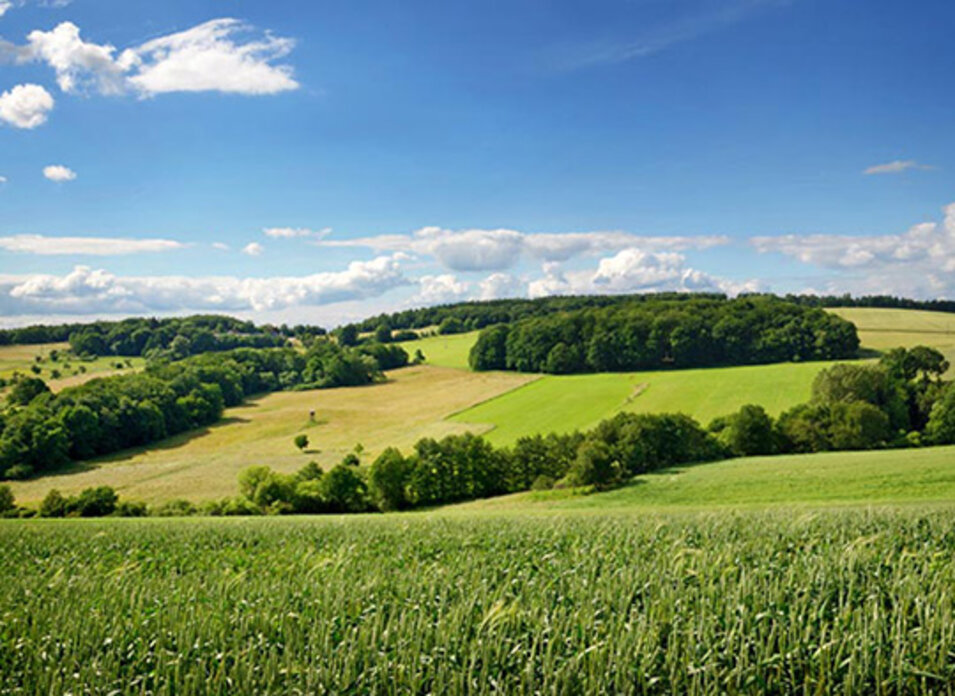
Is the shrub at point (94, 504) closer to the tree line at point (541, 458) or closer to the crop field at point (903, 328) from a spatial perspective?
the tree line at point (541, 458)

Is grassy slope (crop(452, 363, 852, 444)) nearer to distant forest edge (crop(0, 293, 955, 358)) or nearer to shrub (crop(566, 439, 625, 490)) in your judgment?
shrub (crop(566, 439, 625, 490))

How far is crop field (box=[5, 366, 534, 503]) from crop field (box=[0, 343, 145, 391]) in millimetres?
35062

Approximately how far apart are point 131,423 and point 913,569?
98475mm

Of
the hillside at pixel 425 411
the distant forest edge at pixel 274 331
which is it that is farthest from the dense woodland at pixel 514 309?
the hillside at pixel 425 411

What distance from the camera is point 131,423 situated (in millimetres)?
85312

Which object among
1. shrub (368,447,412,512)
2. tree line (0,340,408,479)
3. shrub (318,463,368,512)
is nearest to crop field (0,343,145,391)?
tree line (0,340,408,479)

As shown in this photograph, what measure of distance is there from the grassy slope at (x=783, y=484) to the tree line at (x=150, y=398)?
62.5 metres

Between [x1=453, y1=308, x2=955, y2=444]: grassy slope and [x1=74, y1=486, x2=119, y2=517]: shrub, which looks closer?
[x1=74, y1=486, x2=119, y2=517]: shrub

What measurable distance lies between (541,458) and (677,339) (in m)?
56.7

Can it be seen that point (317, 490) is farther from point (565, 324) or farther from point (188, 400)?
→ point (565, 324)

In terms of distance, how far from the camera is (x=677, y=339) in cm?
10019

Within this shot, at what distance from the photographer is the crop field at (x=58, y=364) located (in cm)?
11000

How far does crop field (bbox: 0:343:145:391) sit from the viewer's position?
4331 inches

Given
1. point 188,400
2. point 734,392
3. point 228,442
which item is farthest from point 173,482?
point 734,392
